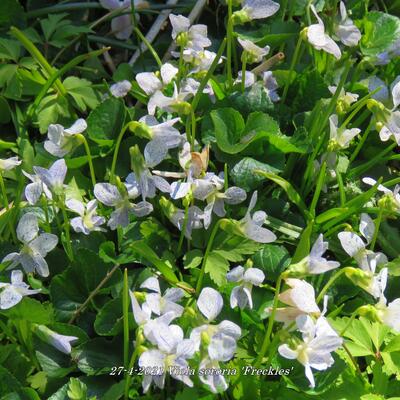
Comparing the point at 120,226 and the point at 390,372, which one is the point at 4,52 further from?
the point at 390,372

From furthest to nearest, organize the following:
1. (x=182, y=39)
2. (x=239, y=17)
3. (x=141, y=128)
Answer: (x=182, y=39) → (x=239, y=17) → (x=141, y=128)

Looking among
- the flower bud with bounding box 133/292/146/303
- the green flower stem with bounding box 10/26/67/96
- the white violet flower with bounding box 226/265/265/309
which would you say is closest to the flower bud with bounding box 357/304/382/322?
the white violet flower with bounding box 226/265/265/309

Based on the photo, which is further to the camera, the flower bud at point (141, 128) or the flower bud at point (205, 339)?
the flower bud at point (141, 128)

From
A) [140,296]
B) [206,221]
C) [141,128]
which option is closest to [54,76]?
[141,128]

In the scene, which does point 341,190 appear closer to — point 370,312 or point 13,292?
point 370,312

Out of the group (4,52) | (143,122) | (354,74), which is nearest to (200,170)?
(143,122)

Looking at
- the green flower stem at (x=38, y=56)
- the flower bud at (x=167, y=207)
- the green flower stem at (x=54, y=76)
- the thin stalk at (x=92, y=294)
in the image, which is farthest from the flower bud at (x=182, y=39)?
the thin stalk at (x=92, y=294)

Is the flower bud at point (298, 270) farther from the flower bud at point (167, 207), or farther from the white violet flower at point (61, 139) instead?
the white violet flower at point (61, 139)

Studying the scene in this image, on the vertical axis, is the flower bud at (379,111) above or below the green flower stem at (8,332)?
above
